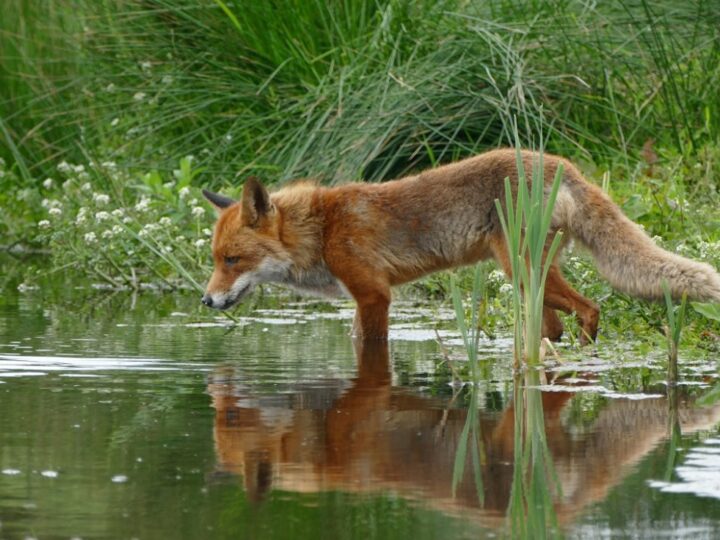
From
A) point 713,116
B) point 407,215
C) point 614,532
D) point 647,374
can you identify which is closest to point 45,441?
point 614,532

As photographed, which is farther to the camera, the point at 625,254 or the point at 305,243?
the point at 305,243

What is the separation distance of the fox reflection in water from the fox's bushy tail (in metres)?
1.34

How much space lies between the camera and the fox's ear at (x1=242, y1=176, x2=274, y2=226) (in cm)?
848

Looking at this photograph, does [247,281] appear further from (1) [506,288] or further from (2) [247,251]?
(1) [506,288]

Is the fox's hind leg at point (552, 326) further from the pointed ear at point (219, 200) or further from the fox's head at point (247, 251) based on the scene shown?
the pointed ear at point (219, 200)

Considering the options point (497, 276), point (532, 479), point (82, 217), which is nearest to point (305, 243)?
→ point (497, 276)

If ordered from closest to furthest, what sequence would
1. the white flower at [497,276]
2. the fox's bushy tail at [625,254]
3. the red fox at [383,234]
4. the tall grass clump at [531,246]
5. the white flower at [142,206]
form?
the tall grass clump at [531,246]
the fox's bushy tail at [625,254]
the red fox at [383,234]
the white flower at [497,276]
the white flower at [142,206]

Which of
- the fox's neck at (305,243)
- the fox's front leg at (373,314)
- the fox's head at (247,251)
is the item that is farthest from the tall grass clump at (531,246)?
the fox's head at (247,251)

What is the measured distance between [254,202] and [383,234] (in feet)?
2.66

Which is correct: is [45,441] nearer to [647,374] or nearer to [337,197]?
[647,374]

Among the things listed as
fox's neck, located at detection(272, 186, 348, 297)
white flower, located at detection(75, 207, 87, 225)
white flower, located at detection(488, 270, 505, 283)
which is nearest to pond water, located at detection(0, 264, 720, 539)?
fox's neck, located at detection(272, 186, 348, 297)

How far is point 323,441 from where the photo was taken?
5137mm

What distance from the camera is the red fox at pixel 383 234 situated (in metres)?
8.01

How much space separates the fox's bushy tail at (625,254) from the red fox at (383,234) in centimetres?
1
